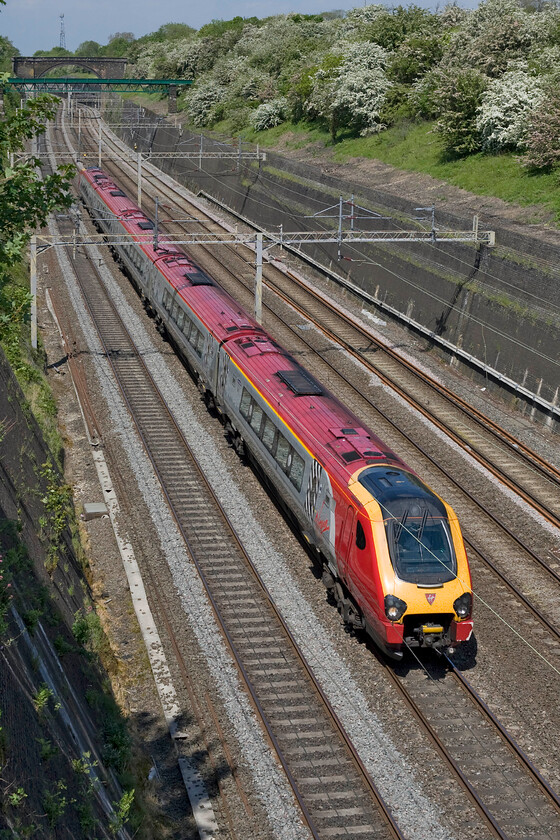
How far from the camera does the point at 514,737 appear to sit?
14328 mm

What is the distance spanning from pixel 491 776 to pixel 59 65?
14074 cm

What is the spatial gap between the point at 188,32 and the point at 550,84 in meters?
127

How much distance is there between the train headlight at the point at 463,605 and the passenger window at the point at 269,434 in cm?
693

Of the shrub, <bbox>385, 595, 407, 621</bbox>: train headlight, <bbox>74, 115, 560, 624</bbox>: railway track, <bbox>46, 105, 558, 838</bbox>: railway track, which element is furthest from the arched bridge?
<bbox>46, 105, 558, 838</bbox>: railway track

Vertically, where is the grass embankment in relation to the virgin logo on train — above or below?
above

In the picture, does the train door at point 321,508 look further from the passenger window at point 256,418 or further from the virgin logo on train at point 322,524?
the passenger window at point 256,418

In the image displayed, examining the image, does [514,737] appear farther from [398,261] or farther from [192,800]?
→ [398,261]

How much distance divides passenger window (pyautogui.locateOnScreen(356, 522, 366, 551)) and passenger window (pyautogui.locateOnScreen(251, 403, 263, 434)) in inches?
256

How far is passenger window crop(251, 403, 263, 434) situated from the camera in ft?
72.2

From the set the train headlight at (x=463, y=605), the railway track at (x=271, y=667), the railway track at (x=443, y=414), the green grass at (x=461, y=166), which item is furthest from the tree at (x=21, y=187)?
the green grass at (x=461, y=166)

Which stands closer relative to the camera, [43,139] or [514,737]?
[514,737]

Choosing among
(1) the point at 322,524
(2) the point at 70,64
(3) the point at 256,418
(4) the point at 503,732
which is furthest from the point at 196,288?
(2) the point at 70,64

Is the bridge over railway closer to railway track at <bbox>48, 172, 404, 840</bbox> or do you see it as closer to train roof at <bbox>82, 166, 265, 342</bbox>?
train roof at <bbox>82, 166, 265, 342</bbox>

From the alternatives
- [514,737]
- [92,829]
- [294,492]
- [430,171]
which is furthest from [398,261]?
[92,829]
